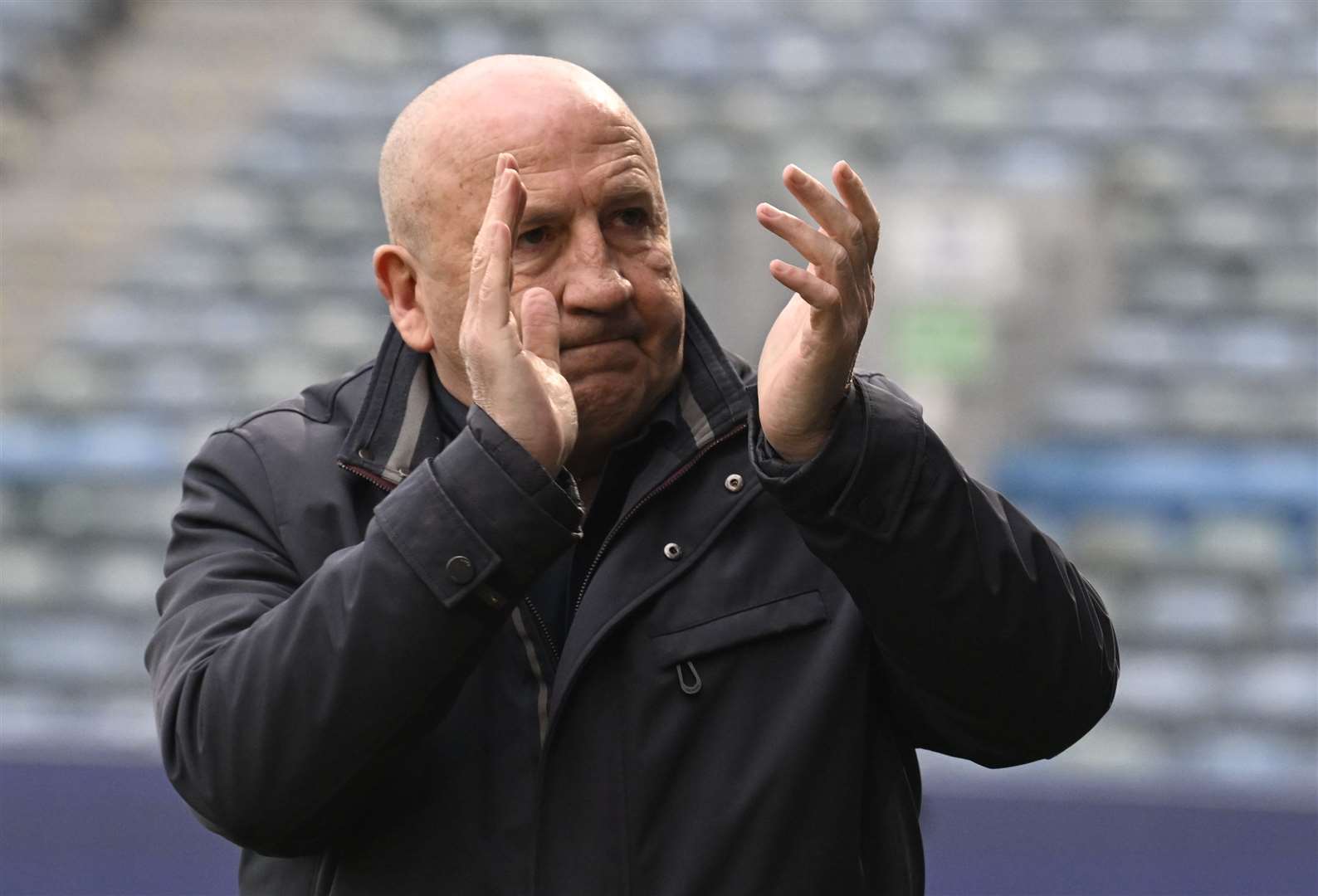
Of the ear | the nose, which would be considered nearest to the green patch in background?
the ear

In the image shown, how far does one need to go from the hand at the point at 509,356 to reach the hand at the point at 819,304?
17cm

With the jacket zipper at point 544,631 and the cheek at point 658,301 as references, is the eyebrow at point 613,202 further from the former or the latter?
the jacket zipper at point 544,631

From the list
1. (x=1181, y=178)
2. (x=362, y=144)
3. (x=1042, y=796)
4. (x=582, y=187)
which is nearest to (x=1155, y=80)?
(x=1181, y=178)

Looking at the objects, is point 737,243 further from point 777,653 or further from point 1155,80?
point 777,653

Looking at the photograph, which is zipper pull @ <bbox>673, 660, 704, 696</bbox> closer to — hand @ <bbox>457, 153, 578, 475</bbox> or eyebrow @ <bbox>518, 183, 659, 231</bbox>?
hand @ <bbox>457, 153, 578, 475</bbox>

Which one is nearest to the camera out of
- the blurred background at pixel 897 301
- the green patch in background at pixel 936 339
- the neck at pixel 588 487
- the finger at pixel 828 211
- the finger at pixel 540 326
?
the finger at pixel 828 211

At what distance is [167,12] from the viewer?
8617 millimetres

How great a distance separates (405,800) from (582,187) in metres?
0.55

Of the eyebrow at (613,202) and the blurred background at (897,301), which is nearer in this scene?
the eyebrow at (613,202)

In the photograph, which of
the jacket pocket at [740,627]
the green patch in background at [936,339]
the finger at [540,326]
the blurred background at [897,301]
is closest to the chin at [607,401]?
the finger at [540,326]

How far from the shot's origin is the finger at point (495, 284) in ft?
4.87

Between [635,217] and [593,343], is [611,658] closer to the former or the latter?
[593,343]

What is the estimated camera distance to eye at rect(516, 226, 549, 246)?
1.66 meters

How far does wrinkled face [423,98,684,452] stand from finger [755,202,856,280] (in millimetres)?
248
